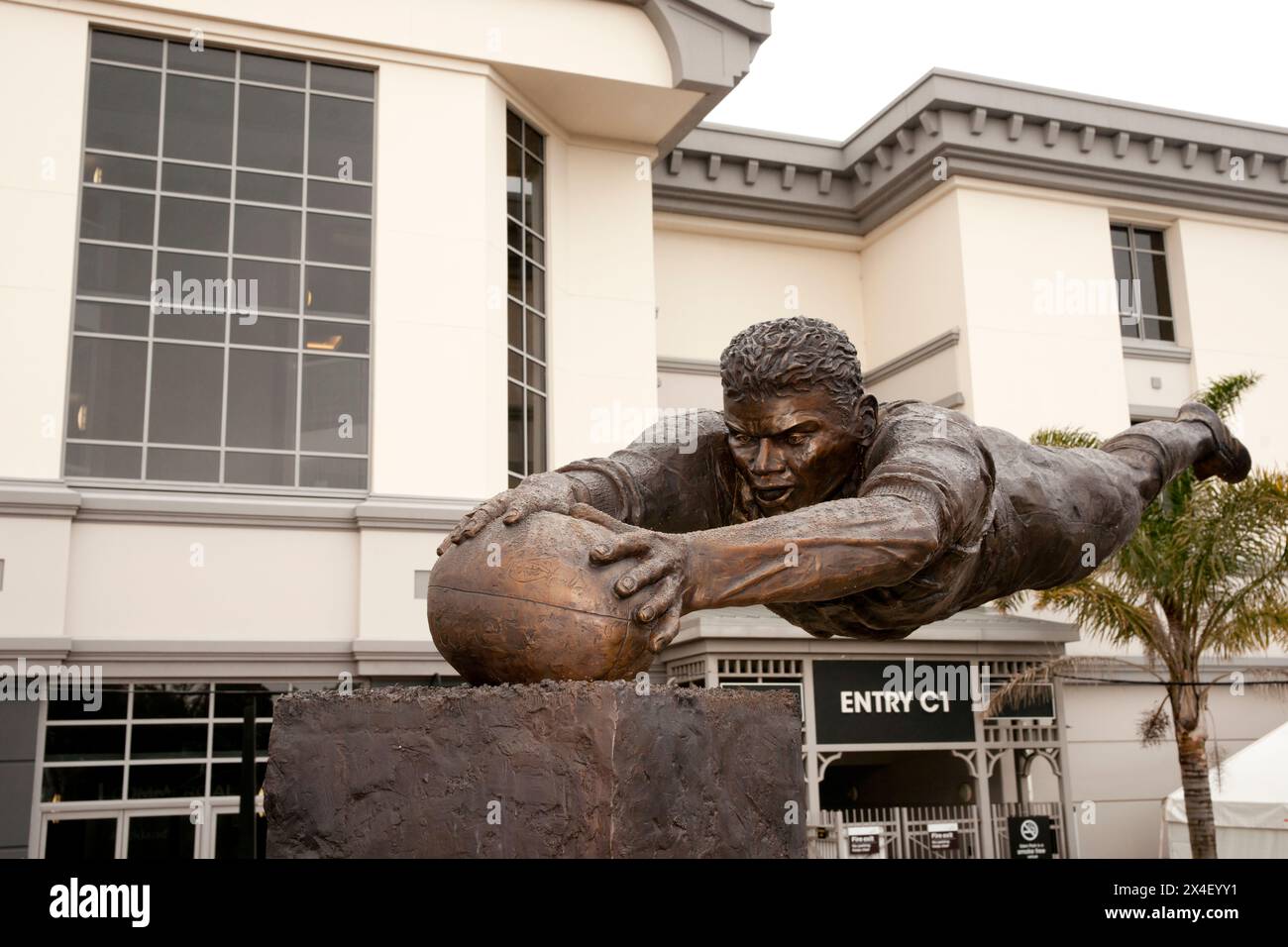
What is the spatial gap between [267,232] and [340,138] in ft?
4.50

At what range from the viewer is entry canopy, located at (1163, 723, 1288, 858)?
45.9 ft

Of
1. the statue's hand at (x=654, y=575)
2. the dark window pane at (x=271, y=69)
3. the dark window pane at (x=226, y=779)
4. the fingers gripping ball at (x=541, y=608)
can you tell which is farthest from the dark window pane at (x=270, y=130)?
the statue's hand at (x=654, y=575)

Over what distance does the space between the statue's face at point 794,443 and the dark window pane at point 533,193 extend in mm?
12626

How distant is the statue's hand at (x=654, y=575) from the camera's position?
104 inches

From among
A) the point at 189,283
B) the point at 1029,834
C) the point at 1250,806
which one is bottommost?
the point at 1029,834

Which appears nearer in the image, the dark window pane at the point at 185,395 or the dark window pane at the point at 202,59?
the dark window pane at the point at 185,395

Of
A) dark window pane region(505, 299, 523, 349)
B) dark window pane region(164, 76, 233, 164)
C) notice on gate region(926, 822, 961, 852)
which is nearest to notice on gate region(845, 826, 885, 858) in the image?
notice on gate region(926, 822, 961, 852)

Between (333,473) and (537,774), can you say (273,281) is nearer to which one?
(333,473)

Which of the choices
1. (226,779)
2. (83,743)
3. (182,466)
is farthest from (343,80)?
(226,779)

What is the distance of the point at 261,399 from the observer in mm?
13234

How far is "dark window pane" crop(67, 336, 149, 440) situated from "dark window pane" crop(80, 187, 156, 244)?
1.14m

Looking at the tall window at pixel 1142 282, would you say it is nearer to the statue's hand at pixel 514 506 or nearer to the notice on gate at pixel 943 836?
the notice on gate at pixel 943 836
